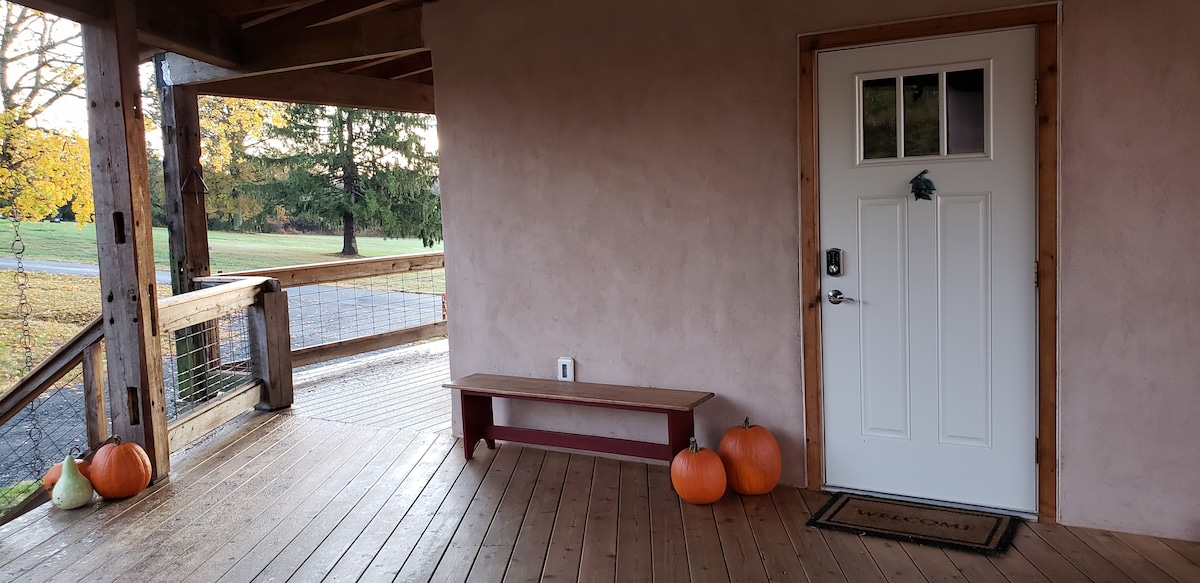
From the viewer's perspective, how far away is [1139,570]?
8.34 ft

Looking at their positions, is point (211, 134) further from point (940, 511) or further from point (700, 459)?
point (940, 511)

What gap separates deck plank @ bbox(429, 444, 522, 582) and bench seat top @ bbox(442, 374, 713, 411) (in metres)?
0.37

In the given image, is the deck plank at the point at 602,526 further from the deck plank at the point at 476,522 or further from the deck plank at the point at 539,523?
the deck plank at the point at 476,522

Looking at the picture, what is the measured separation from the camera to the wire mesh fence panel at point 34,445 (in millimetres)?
5414

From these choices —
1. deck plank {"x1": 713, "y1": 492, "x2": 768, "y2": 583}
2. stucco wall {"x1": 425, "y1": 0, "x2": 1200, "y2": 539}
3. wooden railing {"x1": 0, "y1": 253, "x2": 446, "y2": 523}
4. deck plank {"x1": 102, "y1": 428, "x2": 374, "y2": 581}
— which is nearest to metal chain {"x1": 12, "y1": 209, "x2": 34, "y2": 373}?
wooden railing {"x1": 0, "y1": 253, "x2": 446, "y2": 523}

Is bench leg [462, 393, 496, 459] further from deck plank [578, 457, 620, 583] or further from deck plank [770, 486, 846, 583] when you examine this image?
deck plank [770, 486, 846, 583]

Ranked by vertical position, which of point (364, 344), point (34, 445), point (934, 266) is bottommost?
point (34, 445)

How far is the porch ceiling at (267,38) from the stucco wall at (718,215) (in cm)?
31

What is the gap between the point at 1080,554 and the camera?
2688 mm

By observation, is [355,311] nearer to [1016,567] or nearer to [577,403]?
[577,403]

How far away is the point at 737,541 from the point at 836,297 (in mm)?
1077

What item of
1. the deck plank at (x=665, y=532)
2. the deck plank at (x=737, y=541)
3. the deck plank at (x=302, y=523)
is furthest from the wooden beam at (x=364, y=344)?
the deck plank at (x=737, y=541)

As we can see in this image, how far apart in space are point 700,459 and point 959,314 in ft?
3.80

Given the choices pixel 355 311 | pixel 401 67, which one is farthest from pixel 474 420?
pixel 355 311
